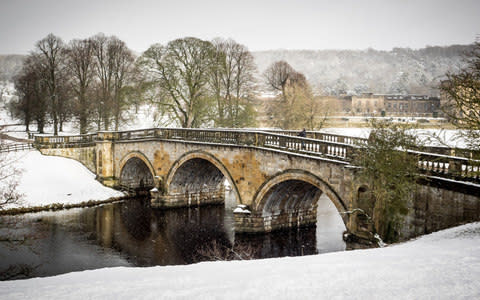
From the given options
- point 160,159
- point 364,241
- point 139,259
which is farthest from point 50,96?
point 364,241

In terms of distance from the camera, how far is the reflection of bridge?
1224 centimetres

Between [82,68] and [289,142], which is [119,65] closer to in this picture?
[82,68]

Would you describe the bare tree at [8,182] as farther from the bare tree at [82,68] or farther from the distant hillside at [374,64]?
the distant hillside at [374,64]

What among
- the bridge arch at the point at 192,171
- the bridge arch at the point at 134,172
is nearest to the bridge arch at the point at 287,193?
the bridge arch at the point at 192,171

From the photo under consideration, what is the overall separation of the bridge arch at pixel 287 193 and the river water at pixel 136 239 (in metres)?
1.47

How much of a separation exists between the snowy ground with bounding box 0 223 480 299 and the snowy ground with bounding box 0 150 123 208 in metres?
22.2

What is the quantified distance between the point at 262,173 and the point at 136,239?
8422 millimetres

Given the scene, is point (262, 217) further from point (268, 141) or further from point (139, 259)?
point (139, 259)

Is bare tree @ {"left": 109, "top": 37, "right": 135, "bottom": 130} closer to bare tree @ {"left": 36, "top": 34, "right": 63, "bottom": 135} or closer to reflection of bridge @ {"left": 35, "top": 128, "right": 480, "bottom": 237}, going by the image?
bare tree @ {"left": 36, "top": 34, "right": 63, "bottom": 135}

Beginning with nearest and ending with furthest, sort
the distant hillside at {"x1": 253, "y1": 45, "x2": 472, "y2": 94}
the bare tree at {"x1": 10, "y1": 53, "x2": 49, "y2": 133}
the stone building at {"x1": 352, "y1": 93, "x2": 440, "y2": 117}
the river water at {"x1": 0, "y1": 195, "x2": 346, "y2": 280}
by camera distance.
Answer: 1. the river water at {"x1": 0, "y1": 195, "x2": 346, "y2": 280}
2. the bare tree at {"x1": 10, "y1": 53, "x2": 49, "y2": 133}
3. the stone building at {"x1": 352, "y1": 93, "x2": 440, "y2": 117}
4. the distant hillside at {"x1": 253, "y1": 45, "x2": 472, "y2": 94}

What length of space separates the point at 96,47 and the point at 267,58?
14587 cm

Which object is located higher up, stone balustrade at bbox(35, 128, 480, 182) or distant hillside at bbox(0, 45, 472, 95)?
distant hillside at bbox(0, 45, 472, 95)

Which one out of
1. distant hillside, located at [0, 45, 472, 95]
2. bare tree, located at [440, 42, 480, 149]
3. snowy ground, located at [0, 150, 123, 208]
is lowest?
snowy ground, located at [0, 150, 123, 208]

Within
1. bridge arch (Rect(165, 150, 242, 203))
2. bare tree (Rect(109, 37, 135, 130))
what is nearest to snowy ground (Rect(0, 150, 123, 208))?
→ bridge arch (Rect(165, 150, 242, 203))
